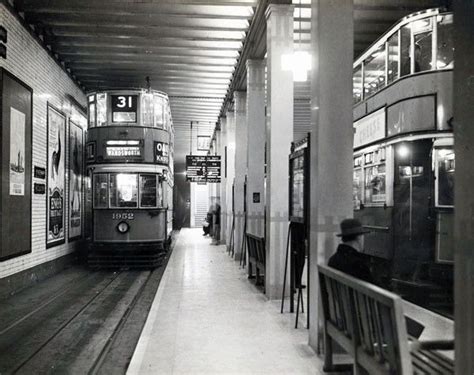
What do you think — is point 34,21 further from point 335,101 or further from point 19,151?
point 335,101

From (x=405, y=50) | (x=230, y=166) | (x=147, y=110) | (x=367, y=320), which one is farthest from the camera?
(x=230, y=166)

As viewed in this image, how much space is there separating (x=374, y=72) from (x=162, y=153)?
6.50 m

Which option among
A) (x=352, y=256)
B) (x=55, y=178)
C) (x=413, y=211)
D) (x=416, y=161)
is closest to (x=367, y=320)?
(x=352, y=256)

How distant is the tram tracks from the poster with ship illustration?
2.39 m

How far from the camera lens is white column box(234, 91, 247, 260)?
635 inches

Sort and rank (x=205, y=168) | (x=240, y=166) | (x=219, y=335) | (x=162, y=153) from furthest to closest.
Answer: (x=205, y=168), (x=240, y=166), (x=162, y=153), (x=219, y=335)

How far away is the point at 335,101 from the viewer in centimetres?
613

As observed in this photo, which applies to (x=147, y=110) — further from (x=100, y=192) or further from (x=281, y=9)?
(x=281, y=9)

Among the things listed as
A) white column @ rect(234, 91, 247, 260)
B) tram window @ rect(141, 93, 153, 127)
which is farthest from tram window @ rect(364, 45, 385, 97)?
tram window @ rect(141, 93, 153, 127)

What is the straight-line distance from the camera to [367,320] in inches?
155

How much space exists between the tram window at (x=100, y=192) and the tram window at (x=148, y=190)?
105 centimetres

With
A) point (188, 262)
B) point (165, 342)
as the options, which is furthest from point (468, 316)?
point (188, 262)

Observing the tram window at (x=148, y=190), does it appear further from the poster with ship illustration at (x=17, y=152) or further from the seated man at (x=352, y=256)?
the seated man at (x=352, y=256)

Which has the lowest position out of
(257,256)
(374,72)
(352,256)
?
(257,256)
